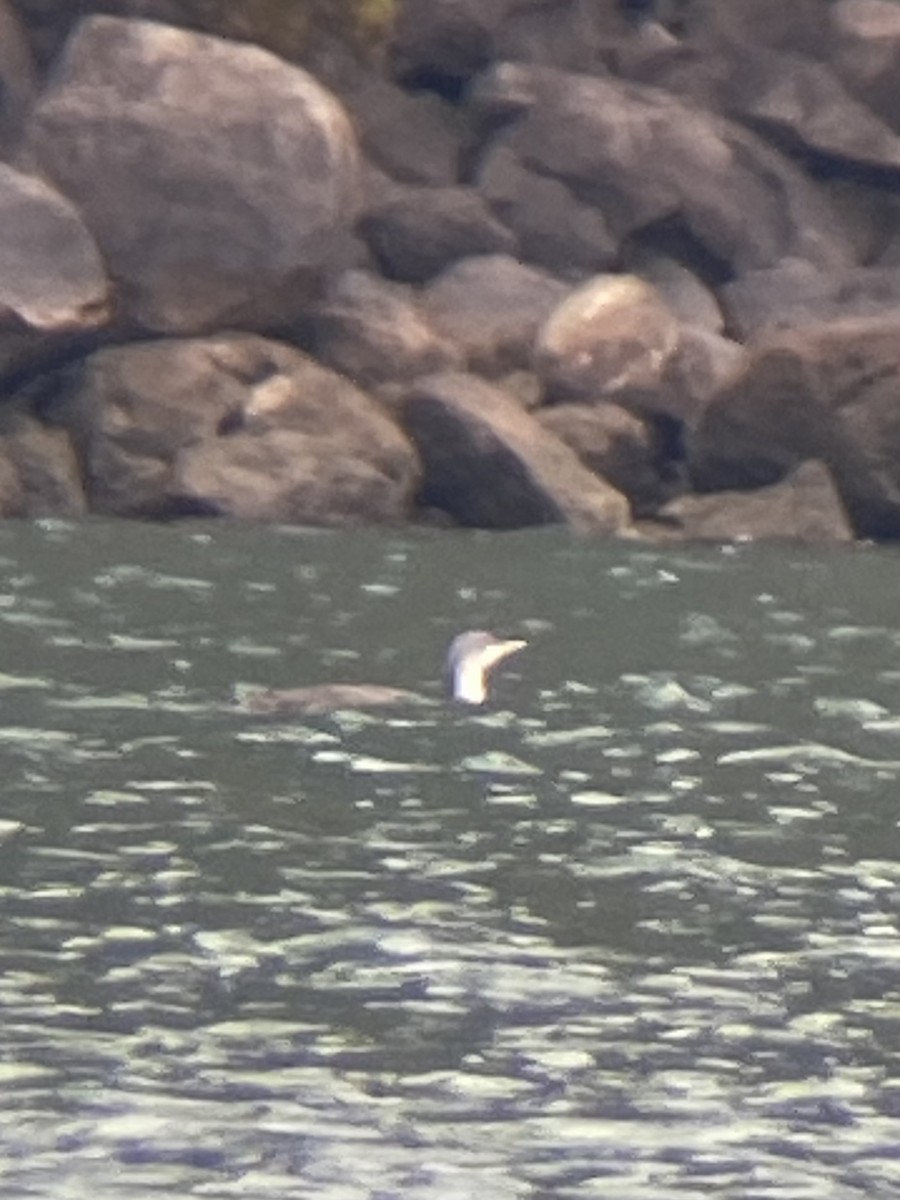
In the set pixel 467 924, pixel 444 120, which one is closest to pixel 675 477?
pixel 444 120

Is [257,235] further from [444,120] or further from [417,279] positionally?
[444,120]

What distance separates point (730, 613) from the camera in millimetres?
33750

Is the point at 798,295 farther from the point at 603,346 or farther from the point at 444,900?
the point at 444,900

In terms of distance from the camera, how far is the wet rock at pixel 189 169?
42.0 meters

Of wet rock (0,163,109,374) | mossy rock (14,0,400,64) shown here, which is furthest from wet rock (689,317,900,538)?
mossy rock (14,0,400,64)

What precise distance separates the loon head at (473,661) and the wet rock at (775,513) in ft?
34.4

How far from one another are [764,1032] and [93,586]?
16.4 metres

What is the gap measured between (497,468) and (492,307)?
535 cm

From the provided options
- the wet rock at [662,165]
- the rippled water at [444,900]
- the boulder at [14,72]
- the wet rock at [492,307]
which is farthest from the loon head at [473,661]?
the wet rock at [662,165]

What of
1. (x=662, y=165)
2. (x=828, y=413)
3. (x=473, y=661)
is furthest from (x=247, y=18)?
(x=473, y=661)

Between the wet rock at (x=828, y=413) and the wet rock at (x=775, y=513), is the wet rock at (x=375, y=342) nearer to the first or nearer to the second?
the wet rock at (x=828, y=413)

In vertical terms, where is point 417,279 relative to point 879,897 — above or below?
above

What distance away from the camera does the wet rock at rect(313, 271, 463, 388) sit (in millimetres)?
43000

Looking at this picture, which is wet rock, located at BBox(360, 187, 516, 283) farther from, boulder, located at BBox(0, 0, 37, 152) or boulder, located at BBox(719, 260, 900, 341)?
boulder, located at BBox(0, 0, 37, 152)
